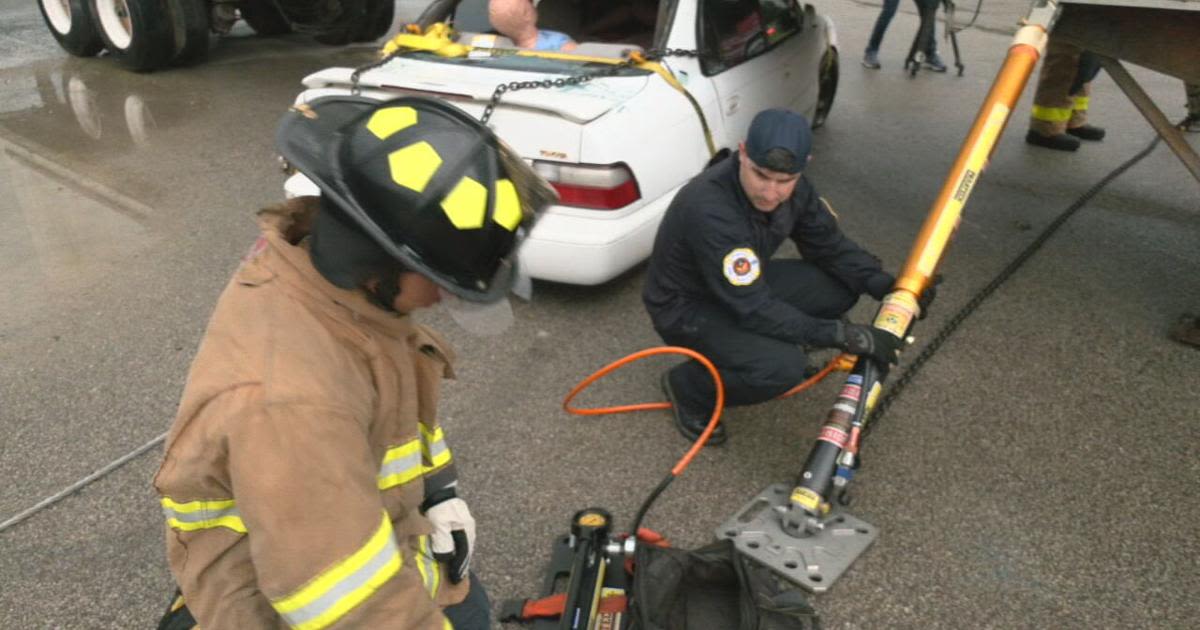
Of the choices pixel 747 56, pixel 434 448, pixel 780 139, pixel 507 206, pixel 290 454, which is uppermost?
pixel 507 206

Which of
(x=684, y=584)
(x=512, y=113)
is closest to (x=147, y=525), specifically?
(x=684, y=584)

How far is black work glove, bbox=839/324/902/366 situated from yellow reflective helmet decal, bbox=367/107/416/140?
6.35 feet

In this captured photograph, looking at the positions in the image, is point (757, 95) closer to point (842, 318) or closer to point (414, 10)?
point (842, 318)

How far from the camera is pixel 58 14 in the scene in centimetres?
861

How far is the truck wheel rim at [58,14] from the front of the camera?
8552 mm

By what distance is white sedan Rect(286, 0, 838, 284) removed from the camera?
11.8ft

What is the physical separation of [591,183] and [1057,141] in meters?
5.04

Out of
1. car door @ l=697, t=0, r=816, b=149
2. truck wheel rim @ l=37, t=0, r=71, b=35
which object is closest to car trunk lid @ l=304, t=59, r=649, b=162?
→ car door @ l=697, t=0, r=816, b=149

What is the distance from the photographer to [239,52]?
9.30m

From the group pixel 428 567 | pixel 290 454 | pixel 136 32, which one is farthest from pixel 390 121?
pixel 136 32

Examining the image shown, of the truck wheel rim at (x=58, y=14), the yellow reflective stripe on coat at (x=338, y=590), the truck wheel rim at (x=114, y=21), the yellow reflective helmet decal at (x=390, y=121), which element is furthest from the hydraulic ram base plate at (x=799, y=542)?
the truck wheel rim at (x=58, y=14)

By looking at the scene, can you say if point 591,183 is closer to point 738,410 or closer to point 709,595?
point 738,410

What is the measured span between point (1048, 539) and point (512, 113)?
2.64 m

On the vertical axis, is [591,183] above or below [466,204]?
below
